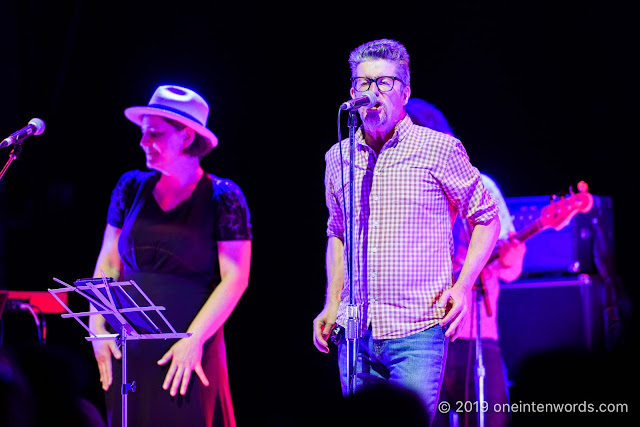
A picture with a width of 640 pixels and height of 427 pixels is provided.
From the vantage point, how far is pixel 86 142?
5.39m

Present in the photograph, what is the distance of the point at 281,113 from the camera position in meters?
5.23

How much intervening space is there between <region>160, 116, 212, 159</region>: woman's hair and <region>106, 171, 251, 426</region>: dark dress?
0.18 m

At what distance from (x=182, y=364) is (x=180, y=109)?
1335 millimetres

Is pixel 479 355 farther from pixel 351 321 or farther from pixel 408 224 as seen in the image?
pixel 351 321

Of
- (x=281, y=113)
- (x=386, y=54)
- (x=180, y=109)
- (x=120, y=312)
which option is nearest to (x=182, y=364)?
(x=120, y=312)

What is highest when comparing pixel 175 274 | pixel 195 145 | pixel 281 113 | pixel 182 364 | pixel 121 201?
pixel 281 113

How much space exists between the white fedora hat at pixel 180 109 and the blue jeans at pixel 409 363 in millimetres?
1632

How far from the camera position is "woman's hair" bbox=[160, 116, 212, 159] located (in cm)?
393

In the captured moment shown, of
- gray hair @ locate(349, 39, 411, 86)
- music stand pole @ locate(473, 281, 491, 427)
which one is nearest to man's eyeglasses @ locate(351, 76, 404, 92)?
gray hair @ locate(349, 39, 411, 86)

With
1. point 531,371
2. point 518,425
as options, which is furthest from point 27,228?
point 531,371

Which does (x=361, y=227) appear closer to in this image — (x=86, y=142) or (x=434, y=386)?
(x=434, y=386)

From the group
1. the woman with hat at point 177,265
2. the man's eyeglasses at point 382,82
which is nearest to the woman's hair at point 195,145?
the woman with hat at point 177,265

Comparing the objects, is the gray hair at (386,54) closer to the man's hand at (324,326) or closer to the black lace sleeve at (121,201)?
the man's hand at (324,326)

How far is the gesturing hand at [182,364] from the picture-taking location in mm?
3578
